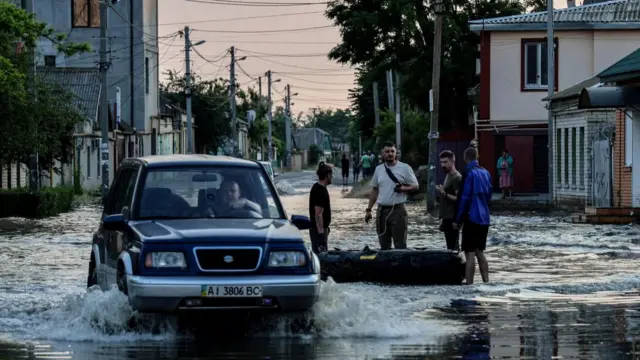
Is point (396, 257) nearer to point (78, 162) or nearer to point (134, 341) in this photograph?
point (134, 341)

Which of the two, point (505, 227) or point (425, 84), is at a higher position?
point (425, 84)

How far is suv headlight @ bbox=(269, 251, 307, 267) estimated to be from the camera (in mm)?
12008

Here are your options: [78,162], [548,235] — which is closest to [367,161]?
[78,162]

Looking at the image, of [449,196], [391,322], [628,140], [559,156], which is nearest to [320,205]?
[449,196]

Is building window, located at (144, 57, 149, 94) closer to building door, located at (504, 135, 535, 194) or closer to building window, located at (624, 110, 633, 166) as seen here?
building door, located at (504, 135, 535, 194)

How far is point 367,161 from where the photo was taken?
75.5 metres

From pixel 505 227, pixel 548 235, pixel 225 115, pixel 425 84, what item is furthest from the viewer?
pixel 225 115

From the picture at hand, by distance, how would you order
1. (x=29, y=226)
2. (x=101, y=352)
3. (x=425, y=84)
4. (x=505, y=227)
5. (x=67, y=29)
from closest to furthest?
(x=101, y=352) < (x=505, y=227) < (x=29, y=226) < (x=425, y=84) < (x=67, y=29)

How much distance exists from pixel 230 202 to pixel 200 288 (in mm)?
1560

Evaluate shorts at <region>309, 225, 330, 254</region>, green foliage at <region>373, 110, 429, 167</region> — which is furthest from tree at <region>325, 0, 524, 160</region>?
shorts at <region>309, 225, 330, 254</region>

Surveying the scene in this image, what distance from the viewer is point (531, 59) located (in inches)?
1972

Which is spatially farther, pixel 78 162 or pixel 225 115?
pixel 225 115

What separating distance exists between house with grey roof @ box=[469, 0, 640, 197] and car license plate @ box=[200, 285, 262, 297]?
38715mm

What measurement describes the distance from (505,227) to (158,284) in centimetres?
2178
